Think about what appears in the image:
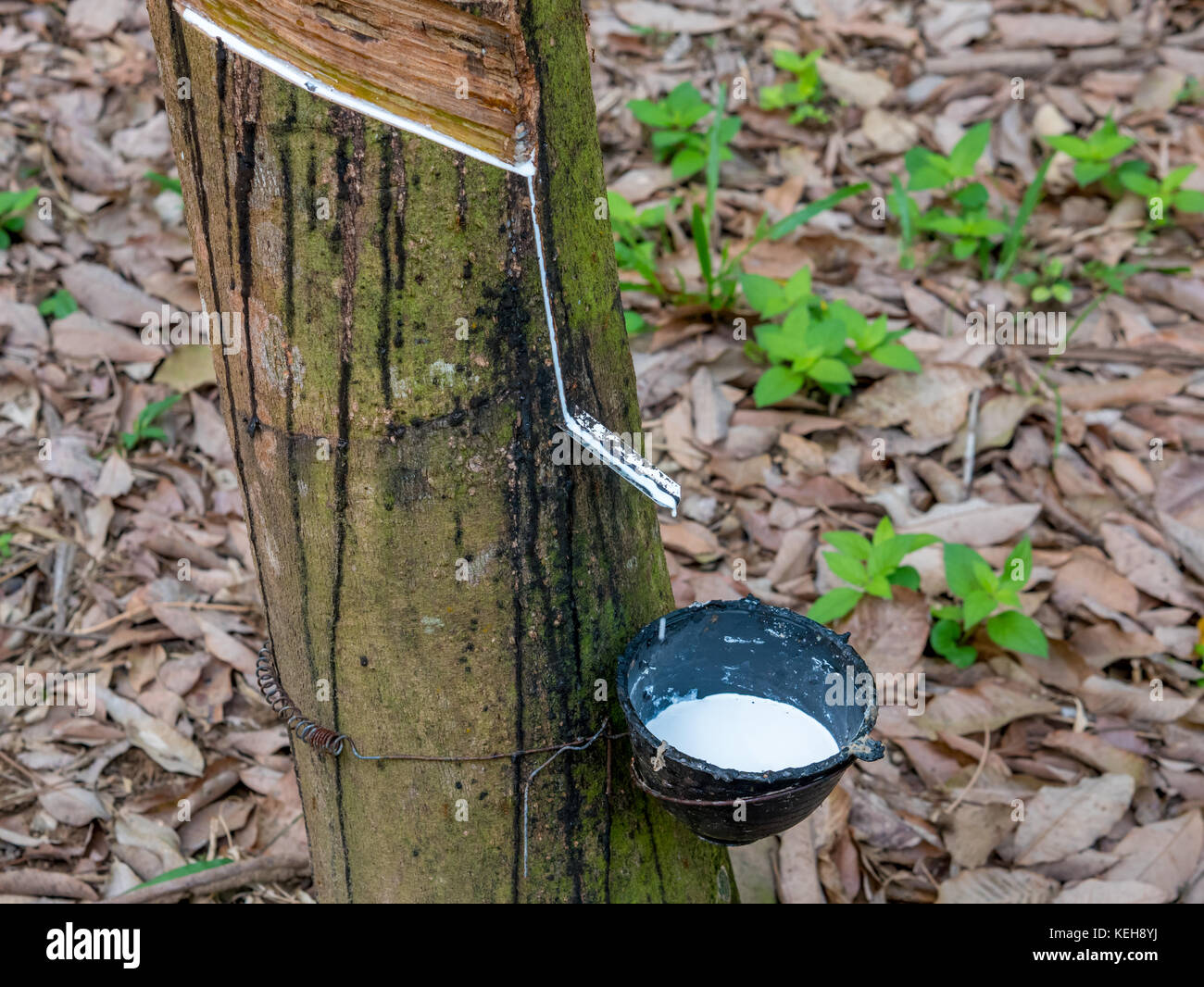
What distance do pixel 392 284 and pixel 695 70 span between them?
3.15 meters

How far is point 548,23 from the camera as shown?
130cm

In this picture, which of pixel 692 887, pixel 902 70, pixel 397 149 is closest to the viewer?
pixel 397 149

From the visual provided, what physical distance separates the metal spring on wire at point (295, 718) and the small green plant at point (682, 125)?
7.75 ft

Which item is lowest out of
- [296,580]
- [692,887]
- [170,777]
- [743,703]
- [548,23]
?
[170,777]

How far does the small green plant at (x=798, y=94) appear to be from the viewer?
3848 millimetres

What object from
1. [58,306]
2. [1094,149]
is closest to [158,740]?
[58,306]

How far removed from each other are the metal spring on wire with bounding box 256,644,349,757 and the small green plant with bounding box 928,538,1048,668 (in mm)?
1353

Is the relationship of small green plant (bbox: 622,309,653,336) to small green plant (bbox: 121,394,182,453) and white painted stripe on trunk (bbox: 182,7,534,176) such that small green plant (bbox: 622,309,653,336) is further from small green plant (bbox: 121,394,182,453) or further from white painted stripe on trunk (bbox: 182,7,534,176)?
white painted stripe on trunk (bbox: 182,7,534,176)

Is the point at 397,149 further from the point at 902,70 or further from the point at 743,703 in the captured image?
the point at 902,70

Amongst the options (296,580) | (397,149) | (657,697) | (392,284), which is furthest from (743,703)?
(397,149)

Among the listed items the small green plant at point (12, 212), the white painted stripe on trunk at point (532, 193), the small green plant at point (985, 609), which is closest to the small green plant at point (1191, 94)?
the small green plant at point (985, 609)

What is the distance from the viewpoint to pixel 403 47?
1193 millimetres

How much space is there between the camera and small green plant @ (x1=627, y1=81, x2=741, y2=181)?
354 cm

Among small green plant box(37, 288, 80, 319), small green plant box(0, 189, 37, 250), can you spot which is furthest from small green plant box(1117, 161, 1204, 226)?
small green plant box(0, 189, 37, 250)
